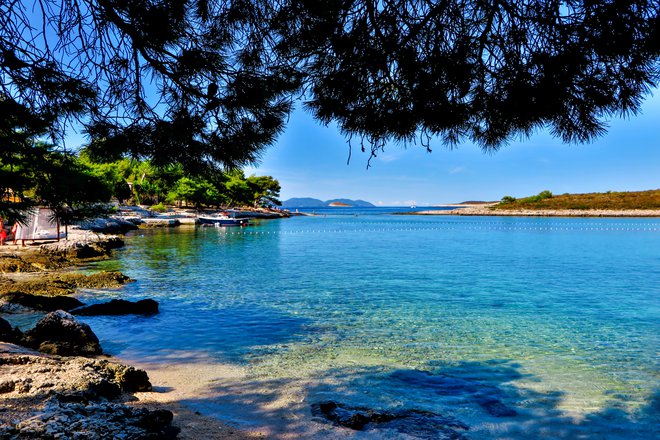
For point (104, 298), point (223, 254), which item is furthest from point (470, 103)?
point (223, 254)

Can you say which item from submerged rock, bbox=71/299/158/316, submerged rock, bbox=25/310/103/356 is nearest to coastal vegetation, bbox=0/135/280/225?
submerged rock, bbox=25/310/103/356

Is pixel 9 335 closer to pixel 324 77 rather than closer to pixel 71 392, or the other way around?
pixel 71 392

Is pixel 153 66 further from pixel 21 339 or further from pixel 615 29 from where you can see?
pixel 21 339

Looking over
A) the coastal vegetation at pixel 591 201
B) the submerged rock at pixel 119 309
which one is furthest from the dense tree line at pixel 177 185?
the coastal vegetation at pixel 591 201

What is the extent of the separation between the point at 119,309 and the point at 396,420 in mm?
8857

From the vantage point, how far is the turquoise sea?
6055 mm

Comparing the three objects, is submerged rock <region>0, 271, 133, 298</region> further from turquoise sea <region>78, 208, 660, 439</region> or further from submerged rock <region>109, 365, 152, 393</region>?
submerged rock <region>109, 365, 152, 393</region>

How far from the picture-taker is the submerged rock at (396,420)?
17.6 feet

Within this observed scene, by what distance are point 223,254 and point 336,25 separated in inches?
1017

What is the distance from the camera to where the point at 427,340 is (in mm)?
9664

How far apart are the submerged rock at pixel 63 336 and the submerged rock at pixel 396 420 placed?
4.54 meters

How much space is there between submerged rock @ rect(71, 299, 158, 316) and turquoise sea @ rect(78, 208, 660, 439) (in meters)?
0.51

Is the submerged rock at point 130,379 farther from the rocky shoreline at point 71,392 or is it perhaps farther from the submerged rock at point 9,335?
the submerged rock at point 9,335

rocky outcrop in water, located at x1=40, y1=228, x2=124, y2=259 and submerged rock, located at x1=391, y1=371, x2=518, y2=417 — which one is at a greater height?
rocky outcrop in water, located at x1=40, y1=228, x2=124, y2=259
